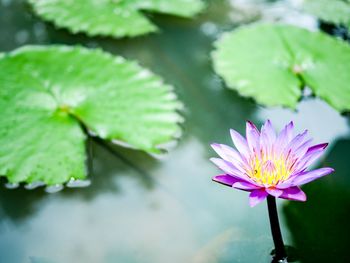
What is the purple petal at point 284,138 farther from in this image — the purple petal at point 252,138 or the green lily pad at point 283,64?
the green lily pad at point 283,64

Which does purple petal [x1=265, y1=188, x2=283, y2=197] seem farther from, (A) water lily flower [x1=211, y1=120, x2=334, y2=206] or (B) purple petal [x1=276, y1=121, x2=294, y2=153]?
(B) purple petal [x1=276, y1=121, x2=294, y2=153]

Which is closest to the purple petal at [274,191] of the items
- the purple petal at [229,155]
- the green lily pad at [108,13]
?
the purple petal at [229,155]

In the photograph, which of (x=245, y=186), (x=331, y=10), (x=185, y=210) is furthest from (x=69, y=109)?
(x=331, y=10)

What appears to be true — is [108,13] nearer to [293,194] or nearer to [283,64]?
[283,64]

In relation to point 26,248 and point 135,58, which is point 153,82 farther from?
point 26,248

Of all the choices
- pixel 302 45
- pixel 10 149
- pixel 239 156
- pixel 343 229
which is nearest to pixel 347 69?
pixel 302 45
